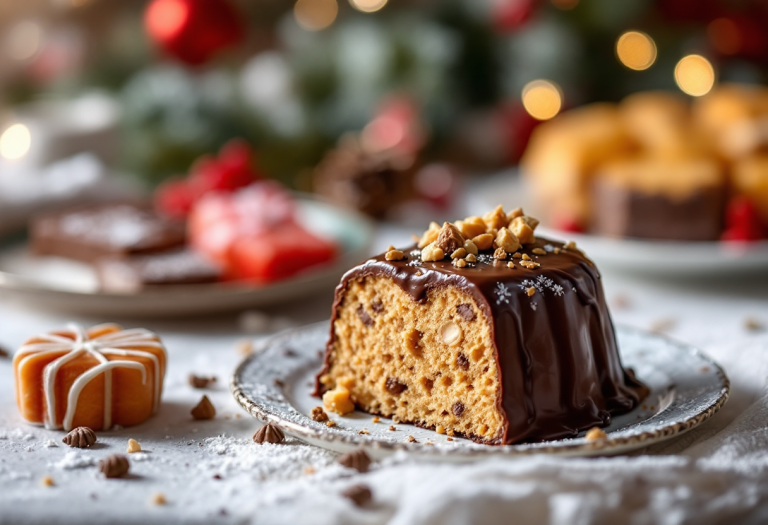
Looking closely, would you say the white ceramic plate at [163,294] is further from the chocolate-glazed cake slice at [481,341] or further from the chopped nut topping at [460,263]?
the chopped nut topping at [460,263]

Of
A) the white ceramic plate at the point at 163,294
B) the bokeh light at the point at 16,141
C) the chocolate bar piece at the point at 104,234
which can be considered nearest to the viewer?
the white ceramic plate at the point at 163,294

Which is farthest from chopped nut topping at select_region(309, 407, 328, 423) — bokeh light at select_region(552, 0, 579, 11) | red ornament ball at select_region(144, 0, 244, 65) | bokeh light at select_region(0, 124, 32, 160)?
bokeh light at select_region(552, 0, 579, 11)

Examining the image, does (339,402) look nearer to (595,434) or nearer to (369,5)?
(595,434)

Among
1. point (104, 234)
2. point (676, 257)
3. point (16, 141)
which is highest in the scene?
point (16, 141)

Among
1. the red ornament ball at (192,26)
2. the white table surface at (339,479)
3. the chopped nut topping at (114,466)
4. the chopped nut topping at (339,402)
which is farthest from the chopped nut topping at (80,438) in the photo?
the red ornament ball at (192,26)

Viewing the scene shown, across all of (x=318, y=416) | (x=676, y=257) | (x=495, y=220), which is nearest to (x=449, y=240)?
(x=495, y=220)
